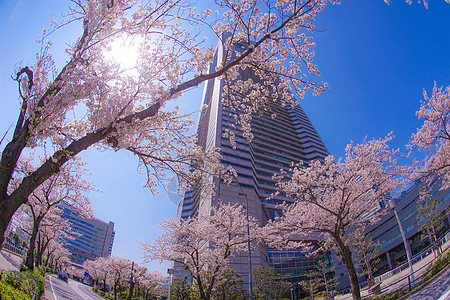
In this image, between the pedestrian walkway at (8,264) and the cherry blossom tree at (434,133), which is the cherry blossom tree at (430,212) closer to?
the cherry blossom tree at (434,133)

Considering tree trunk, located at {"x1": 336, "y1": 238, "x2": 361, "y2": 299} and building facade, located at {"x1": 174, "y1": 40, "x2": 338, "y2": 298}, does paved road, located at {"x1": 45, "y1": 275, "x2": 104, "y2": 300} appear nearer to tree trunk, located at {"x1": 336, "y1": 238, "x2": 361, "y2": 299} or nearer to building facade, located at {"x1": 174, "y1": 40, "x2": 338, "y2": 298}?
building facade, located at {"x1": 174, "y1": 40, "x2": 338, "y2": 298}

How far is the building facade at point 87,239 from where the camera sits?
116250 mm

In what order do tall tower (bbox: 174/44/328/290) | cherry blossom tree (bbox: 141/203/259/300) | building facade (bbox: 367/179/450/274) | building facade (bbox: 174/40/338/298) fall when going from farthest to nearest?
building facade (bbox: 367/179/450/274), tall tower (bbox: 174/44/328/290), building facade (bbox: 174/40/338/298), cherry blossom tree (bbox: 141/203/259/300)

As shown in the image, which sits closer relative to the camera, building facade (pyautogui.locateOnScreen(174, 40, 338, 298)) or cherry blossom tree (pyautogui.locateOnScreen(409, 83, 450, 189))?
cherry blossom tree (pyautogui.locateOnScreen(409, 83, 450, 189))

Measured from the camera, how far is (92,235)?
12925 cm

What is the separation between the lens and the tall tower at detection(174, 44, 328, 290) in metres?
38.5

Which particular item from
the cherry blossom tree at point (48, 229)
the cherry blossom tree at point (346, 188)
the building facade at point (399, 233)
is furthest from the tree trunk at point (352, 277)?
the building facade at point (399, 233)

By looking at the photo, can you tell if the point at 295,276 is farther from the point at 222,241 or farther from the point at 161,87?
the point at 161,87

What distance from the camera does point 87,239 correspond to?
411ft

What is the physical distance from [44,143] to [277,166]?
57.0 meters

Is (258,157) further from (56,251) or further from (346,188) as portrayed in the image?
(56,251)

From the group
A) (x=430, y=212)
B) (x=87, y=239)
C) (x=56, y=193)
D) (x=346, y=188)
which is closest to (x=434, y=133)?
(x=346, y=188)

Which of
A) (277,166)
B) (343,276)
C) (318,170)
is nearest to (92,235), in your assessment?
(277,166)

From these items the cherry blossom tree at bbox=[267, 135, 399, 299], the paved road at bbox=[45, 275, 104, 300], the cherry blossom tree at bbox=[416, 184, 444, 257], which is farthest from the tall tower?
the cherry blossom tree at bbox=[267, 135, 399, 299]
